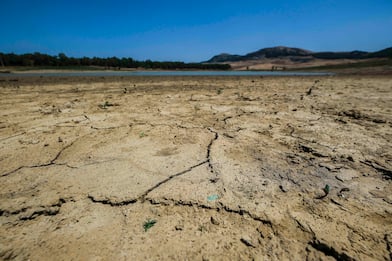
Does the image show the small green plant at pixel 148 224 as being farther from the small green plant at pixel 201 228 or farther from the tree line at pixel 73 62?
the tree line at pixel 73 62

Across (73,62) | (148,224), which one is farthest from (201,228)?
(73,62)

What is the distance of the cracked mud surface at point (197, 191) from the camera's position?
1.10m

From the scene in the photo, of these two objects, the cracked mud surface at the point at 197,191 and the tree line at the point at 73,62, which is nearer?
the cracked mud surface at the point at 197,191

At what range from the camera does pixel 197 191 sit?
154 cm

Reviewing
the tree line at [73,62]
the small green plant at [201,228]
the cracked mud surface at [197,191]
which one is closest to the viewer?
the cracked mud surface at [197,191]

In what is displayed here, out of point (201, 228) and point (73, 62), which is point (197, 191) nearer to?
point (201, 228)

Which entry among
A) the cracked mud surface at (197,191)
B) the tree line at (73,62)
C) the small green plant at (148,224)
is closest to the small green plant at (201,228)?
the cracked mud surface at (197,191)

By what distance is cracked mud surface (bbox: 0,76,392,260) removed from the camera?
110 centimetres

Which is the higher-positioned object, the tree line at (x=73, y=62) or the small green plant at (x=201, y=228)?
the tree line at (x=73, y=62)

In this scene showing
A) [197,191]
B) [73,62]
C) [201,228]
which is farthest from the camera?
[73,62]

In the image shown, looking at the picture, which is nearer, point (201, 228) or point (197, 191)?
point (201, 228)

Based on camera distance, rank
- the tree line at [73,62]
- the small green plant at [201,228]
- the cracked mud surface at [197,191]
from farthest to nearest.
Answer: the tree line at [73,62], the small green plant at [201,228], the cracked mud surface at [197,191]

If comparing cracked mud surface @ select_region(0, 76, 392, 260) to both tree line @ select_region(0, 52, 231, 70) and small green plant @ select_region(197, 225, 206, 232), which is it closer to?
small green plant @ select_region(197, 225, 206, 232)

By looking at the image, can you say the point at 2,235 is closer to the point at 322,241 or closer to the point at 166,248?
the point at 166,248
